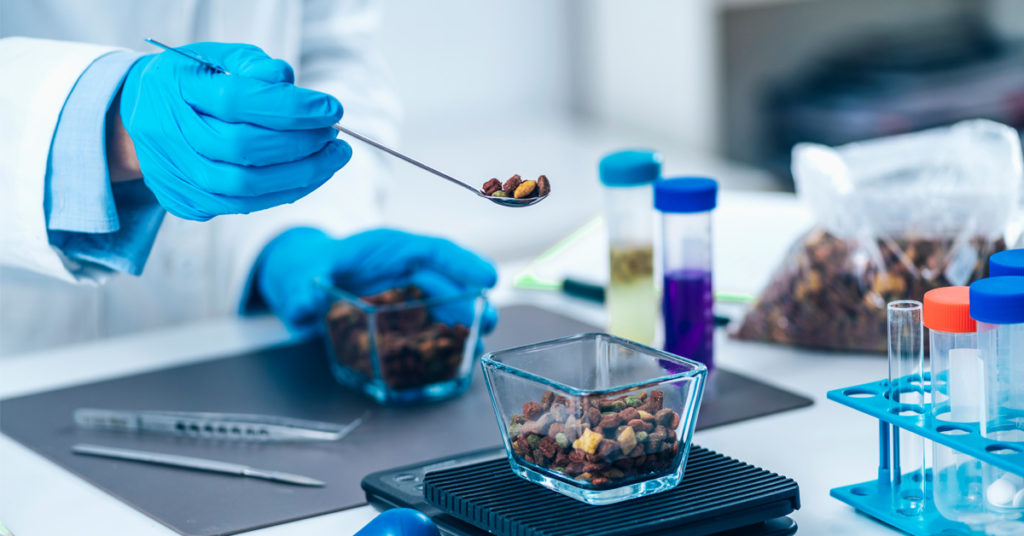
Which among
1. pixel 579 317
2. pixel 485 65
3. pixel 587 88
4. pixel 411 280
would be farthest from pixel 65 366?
pixel 587 88

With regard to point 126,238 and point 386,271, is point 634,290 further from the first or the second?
point 126,238

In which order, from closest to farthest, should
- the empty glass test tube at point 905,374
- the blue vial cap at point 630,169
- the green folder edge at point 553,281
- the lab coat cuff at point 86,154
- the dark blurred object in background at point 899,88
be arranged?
the empty glass test tube at point 905,374, the lab coat cuff at point 86,154, the blue vial cap at point 630,169, the green folder edge at point 553,281, the dark blurred object in background at point 899,88

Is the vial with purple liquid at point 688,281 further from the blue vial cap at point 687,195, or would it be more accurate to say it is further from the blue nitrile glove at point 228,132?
the blue nitrile glove at point 228,132

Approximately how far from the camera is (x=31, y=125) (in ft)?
3.21

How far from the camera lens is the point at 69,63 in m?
0.97

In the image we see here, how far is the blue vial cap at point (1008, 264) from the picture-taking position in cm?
70

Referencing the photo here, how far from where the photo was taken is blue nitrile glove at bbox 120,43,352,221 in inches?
32.2

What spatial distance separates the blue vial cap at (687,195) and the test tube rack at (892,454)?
264 mm

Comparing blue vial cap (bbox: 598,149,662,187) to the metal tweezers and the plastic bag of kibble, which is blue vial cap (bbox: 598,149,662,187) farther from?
the metal tweezers

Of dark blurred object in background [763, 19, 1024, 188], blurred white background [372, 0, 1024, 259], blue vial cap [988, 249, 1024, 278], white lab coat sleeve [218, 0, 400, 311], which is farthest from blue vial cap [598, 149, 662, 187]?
dark blurred object in background [763, 19, 1024, 188]

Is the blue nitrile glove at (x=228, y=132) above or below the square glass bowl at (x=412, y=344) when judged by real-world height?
above

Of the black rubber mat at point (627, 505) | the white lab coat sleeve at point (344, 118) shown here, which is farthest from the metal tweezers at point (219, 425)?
the white lab coat sleeve at point (344, 118)

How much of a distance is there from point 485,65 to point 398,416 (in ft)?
6.68

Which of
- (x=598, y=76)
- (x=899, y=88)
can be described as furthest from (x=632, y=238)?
(x=598, y=76)
